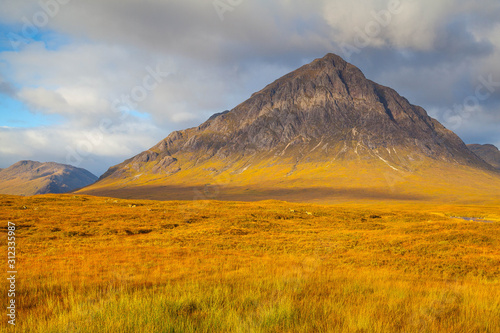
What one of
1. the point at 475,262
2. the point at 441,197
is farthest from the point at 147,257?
the point at 441,197

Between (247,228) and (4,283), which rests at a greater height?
(4,283)

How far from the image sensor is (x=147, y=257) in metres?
16.8

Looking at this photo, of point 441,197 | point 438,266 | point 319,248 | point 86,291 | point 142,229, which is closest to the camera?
point 86,291

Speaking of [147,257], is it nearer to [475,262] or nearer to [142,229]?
[142,229]

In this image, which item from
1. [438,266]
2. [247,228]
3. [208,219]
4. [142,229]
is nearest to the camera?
[438,266]

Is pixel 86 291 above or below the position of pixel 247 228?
above

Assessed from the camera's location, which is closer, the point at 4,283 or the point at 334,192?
the point at 4,283

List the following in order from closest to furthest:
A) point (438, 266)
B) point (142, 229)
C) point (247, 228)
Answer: point (438, 266) < point (142, 229) < point (247, 228)

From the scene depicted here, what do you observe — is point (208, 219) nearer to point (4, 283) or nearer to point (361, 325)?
point (4, 283)

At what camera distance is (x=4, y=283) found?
29.0 ft

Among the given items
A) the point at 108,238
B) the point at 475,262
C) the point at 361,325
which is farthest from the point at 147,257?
the point at 475,262

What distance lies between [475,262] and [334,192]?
15790 cm

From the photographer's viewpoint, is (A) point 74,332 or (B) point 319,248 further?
(B) point 319,248

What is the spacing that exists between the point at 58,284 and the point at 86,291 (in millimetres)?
1643
